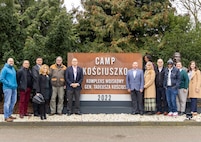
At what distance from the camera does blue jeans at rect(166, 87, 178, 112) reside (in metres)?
11.3

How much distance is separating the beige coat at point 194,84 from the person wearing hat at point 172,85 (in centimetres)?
63

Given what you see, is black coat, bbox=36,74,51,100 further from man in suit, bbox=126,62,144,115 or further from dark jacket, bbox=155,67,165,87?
dark jacket, bbox=155,67,165,87

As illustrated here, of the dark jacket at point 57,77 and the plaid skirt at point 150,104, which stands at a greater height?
the dark jacket at point 57,77

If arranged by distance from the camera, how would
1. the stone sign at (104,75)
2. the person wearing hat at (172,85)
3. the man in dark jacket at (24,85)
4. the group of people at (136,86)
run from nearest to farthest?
the man in dark jacket at (24,85), the group of people at (136,86), the person wearing hat at (172,85), the stone sign at (104,75)

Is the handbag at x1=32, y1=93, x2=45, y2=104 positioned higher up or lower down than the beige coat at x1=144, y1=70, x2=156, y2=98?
lower down

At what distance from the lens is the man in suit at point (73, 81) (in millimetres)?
11492

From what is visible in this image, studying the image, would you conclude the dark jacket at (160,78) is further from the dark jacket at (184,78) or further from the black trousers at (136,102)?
the black trousers at (136,102)

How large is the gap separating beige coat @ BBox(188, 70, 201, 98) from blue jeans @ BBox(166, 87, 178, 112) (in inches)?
24.8

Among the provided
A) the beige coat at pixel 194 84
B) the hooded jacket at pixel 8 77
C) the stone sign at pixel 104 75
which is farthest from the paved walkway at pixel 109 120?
the hooded jacket at pixel 8 77

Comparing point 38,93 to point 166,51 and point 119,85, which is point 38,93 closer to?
point 119,85

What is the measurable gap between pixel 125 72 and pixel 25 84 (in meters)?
3.45

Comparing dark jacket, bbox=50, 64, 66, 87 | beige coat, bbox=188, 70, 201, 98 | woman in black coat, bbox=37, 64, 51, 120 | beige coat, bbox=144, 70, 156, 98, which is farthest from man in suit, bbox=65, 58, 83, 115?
beige coat, bbox=188, 70, 201, 98

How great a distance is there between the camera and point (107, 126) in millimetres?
10367

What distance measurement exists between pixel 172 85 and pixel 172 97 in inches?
15.3
